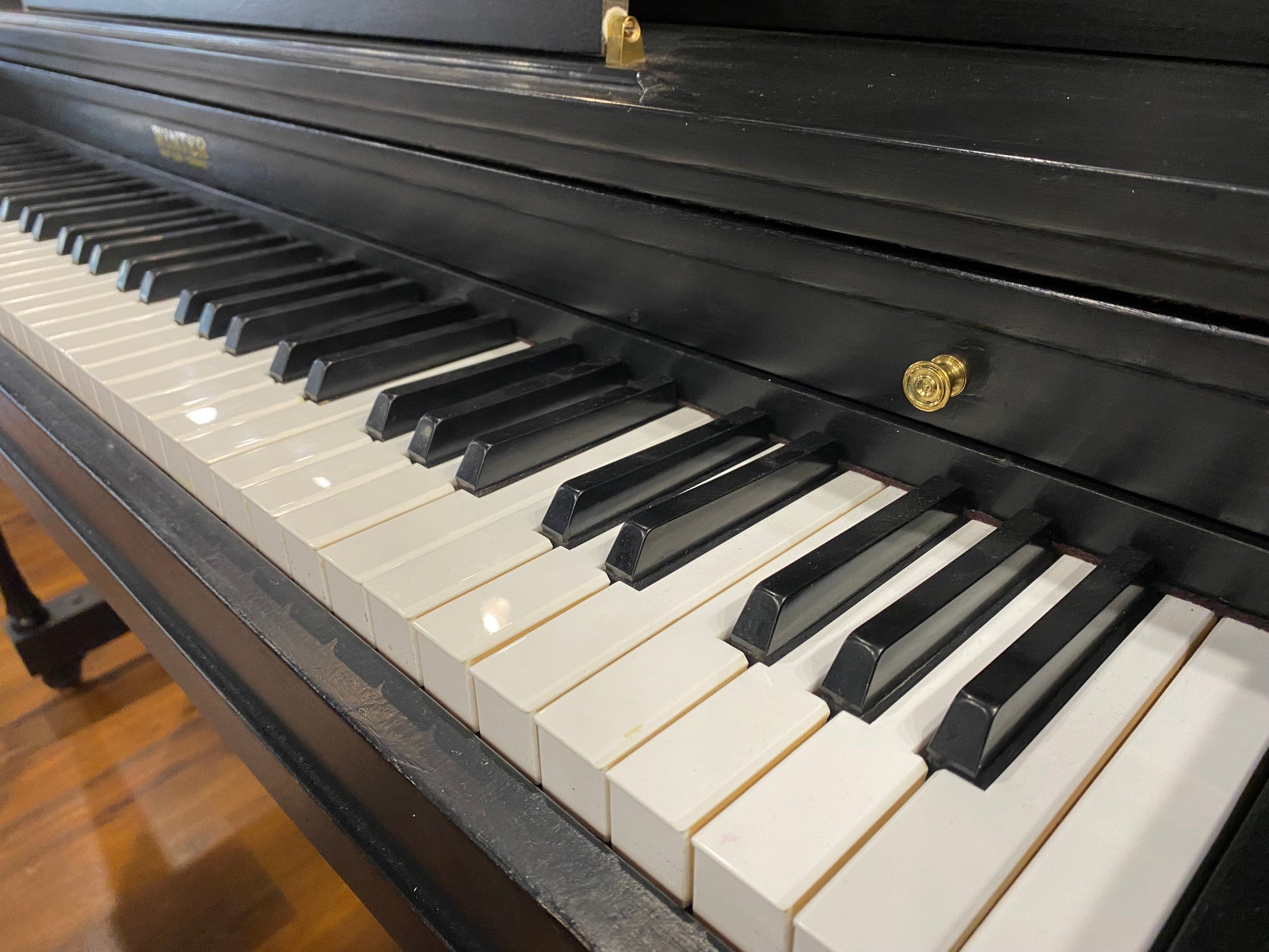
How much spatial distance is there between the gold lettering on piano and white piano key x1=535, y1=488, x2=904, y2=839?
1426mm

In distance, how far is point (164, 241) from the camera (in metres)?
1.51

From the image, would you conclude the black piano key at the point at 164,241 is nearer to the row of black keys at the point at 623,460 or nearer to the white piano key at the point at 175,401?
the row of black keys at the point at 623,460

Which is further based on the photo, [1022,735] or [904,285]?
[904,285]

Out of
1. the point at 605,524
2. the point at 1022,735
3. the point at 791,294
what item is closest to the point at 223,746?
the point at 605,524

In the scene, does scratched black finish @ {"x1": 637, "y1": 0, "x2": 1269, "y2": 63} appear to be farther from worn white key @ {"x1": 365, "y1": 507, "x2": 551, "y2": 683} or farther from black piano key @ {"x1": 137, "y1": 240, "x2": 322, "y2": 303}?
black piano key @ {"x1": 137, "y1": 240, "x2": 322, "y2": 303}

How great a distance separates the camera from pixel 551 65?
0.93m

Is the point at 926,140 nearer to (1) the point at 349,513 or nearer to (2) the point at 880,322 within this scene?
(2) the point at 880,322

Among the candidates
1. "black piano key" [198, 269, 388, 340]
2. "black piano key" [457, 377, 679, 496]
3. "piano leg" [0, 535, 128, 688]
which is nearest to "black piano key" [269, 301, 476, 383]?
"black piano key" [198, 269, 388, 340]

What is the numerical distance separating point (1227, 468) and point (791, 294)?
1.22ft

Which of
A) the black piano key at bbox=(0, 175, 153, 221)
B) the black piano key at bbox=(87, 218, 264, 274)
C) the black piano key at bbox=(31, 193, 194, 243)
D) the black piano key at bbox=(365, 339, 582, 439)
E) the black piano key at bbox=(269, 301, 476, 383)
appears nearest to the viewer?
the black piano key at bbox=(365, 339, 582, 439)

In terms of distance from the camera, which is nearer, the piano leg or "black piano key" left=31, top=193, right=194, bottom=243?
"black piano key" left=31, top=193, right=194, bottom=243

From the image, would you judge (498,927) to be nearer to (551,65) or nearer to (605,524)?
(605,524)

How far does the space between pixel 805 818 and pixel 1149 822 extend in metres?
0.19

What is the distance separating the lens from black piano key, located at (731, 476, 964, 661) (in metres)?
0.63
